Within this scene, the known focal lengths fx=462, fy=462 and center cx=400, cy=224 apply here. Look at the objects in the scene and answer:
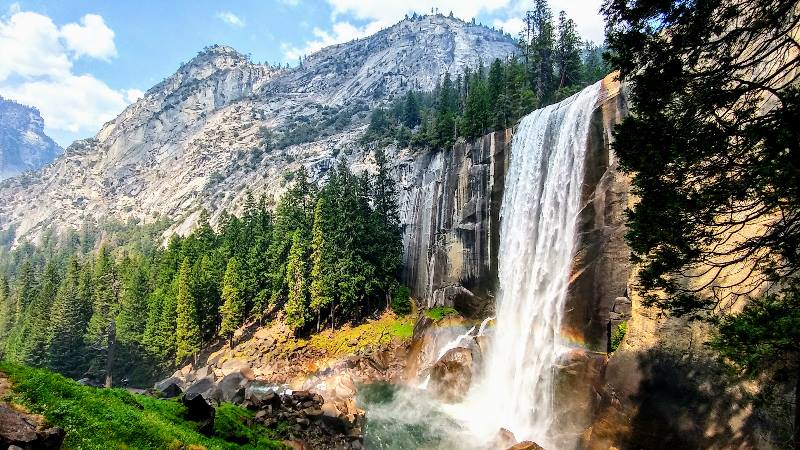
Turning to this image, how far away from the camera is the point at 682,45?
29.5 feet

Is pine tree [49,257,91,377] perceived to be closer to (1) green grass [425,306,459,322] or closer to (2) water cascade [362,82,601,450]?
(2) water cascade [362,82,601,450]

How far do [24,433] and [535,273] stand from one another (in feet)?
90.9

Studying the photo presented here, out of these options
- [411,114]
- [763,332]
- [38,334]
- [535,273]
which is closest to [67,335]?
[38,334]

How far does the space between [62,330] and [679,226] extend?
212 feet

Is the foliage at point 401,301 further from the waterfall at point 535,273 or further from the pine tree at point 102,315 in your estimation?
the pine tree at point 102,315

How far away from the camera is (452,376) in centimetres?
3366

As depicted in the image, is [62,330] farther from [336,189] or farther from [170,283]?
[336,189]

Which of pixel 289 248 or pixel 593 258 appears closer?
pixel 593 258

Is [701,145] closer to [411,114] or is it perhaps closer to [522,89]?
[522,89]

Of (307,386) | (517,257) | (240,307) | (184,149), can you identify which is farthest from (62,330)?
(184,149)

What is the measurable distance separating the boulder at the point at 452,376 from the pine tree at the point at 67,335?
4451cm

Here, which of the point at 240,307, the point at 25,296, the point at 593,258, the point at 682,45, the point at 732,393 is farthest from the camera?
the point at 25,296

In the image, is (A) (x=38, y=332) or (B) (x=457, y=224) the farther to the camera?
(A) (x=38, y=332)

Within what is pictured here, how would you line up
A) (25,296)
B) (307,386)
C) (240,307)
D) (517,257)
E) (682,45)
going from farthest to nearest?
(25,296) → (240,307) → (307,386) → (517,257) → (682,45)
